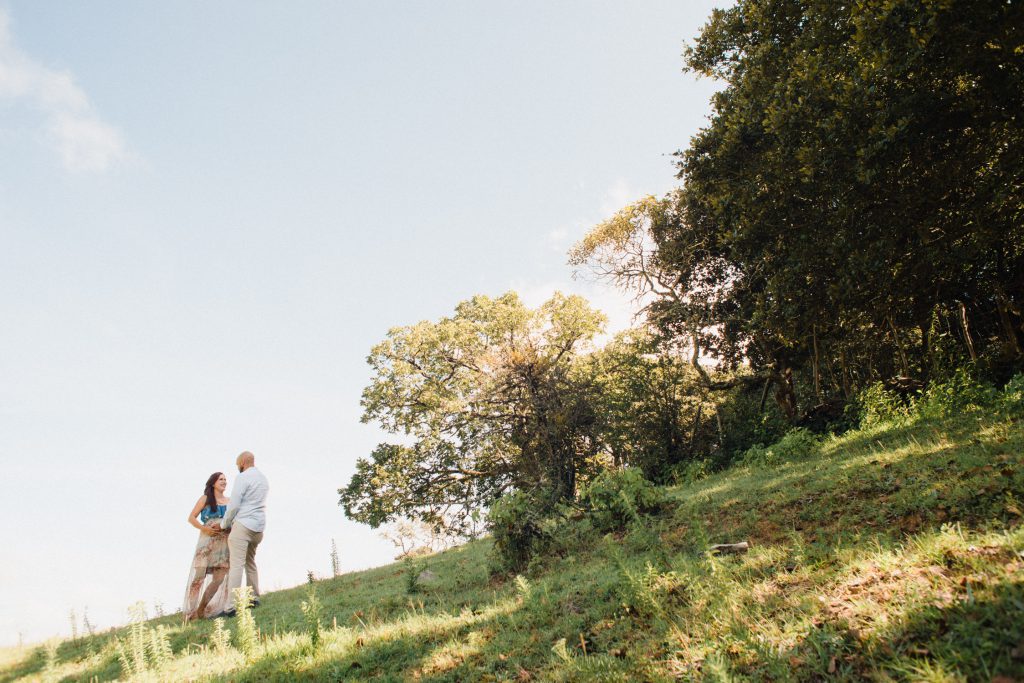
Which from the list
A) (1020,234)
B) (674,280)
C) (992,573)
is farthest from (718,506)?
(674,280)

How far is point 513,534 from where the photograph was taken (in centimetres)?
830

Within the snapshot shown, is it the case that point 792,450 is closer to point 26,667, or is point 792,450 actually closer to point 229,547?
Result: point 229,547

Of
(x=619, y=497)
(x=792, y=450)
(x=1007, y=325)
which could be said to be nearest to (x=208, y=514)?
(x=619, y=497)

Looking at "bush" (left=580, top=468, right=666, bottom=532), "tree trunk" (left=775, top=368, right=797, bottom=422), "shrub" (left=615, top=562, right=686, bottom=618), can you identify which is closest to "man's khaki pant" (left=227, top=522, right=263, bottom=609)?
"bush" (left=580, top=468, right=666, bottom=532)

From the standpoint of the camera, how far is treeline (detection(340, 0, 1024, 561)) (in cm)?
709

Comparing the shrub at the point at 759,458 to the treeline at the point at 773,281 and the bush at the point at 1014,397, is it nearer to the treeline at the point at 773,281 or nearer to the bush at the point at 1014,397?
the treeline at the point at 773,281

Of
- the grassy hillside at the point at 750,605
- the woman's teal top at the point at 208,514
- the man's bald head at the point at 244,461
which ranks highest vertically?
the man's bald head at the point at 244,461

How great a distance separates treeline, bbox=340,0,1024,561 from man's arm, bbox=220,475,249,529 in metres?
4.78

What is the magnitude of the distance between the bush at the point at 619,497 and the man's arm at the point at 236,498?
596cm

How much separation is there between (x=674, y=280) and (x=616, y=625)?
16913 mm

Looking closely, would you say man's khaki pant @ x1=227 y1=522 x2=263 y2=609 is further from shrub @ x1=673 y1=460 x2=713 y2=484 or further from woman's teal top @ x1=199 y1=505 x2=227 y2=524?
shrub @ x1=673 y1=460 x2=713 y2=484

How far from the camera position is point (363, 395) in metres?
22.9

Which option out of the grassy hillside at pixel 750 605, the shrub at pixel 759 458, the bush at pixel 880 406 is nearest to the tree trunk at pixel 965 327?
the bush at pixel 880 406

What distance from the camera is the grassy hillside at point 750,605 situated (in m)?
2.96
